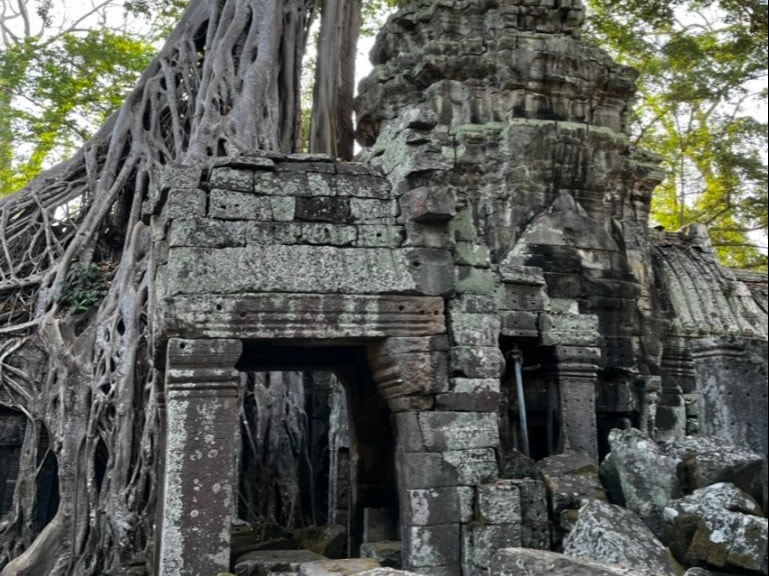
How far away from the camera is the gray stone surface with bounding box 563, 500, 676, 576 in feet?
12.5

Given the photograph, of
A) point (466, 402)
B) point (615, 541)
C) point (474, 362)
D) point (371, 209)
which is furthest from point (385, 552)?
point (371, 209)

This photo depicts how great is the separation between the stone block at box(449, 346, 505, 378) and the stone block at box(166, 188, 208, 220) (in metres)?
1.79

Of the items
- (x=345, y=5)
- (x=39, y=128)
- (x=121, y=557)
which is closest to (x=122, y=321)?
(x=121, y=557)

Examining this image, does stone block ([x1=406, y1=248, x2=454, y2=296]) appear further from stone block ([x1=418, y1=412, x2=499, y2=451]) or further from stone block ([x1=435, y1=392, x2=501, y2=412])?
stone block ([x1=418, y1=412, x2=499, y2=451])

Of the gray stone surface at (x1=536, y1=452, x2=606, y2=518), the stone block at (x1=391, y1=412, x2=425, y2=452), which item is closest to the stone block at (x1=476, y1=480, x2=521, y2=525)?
the gray stone surface at (x1=536, y1=452, x2=606, y2=518)

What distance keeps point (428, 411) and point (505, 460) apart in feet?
3.32

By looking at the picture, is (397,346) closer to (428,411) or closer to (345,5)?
(428,411)

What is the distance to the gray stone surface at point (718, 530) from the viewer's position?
3.71 meters

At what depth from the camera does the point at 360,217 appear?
16.8ft

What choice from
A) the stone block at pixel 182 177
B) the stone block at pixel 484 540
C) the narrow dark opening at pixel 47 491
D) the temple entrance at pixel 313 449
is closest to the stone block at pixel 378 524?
the temple entrance at pixel 313 449

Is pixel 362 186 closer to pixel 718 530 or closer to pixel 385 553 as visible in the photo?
pixel 385 553

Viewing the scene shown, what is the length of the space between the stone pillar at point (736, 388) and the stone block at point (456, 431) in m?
1.28

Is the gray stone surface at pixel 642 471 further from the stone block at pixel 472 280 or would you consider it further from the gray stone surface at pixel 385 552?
the gray stone surface at pixel 385 552

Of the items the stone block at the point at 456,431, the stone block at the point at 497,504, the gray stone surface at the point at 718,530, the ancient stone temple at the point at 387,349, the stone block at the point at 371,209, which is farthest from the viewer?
the stone block at the point at 371,209
